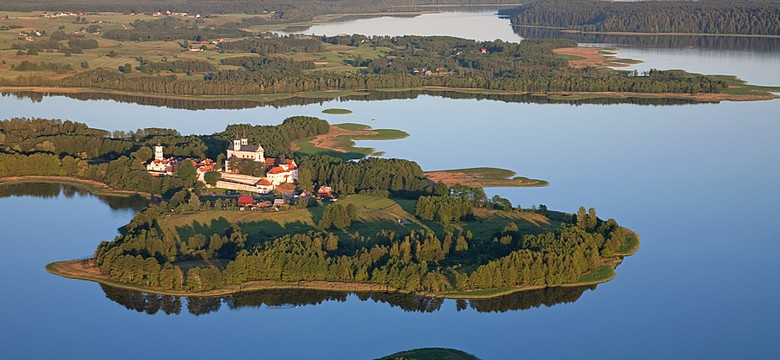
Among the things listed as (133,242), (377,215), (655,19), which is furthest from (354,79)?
(655,19)

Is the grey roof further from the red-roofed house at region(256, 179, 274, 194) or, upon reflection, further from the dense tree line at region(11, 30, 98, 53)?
the dense tree line at region(11, 30, 98, 53)

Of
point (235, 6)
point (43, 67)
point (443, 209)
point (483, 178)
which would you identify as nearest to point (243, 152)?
point (483, 178)

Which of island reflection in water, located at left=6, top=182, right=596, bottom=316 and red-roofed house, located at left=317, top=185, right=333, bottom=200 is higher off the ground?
red-roofed house, located at left=317, top=185, right=333, bottom=200

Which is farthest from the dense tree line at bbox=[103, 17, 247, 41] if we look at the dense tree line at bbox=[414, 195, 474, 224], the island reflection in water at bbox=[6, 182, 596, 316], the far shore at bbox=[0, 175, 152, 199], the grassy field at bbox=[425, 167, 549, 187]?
the island reflection in water at bbox=[6, 182, 596, 316]

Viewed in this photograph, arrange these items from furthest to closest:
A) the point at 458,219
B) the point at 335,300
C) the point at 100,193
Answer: the point at 100,193 → the point at 458,219 → the point at 335,300

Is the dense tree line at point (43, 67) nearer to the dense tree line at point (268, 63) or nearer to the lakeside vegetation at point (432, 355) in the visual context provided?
the dense tree line at point (268, 63)

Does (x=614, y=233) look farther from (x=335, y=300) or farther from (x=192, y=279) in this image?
(x=192, y=279)
